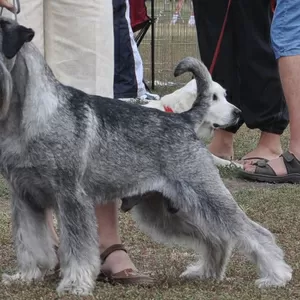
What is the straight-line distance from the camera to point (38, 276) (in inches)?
160

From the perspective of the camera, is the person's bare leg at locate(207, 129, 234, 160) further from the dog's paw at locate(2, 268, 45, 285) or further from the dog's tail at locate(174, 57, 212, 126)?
the dog's paw at locate(2, 268, 45, 285)

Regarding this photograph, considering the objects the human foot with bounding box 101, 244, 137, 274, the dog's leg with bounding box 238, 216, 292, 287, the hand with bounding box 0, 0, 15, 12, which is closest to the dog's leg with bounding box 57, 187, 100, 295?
the human foot with bounding box 101, 244, 137, 274

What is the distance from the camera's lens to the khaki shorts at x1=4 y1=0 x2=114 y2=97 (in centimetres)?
429

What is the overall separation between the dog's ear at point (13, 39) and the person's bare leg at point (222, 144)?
13.8 ft

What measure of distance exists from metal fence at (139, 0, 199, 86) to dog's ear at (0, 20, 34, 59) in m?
9.38

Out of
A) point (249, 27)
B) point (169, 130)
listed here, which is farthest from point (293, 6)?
point (169, 130)

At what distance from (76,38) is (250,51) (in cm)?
314

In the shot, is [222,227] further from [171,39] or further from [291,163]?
[171,39]

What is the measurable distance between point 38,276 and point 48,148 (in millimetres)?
729

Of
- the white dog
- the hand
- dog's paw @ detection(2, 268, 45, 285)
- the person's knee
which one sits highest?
the hand

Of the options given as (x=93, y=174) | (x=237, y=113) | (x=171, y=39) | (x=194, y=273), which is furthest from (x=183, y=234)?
(x=171, y=39)

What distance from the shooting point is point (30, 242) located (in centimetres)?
400

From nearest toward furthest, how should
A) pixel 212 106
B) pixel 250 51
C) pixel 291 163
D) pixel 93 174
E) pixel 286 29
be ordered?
pixel 93 174 < pixel 286 29 < pixel 291 163 < pixel 250 51 < pixel 212 106

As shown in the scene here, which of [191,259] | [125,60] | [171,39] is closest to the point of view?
[191,259]
